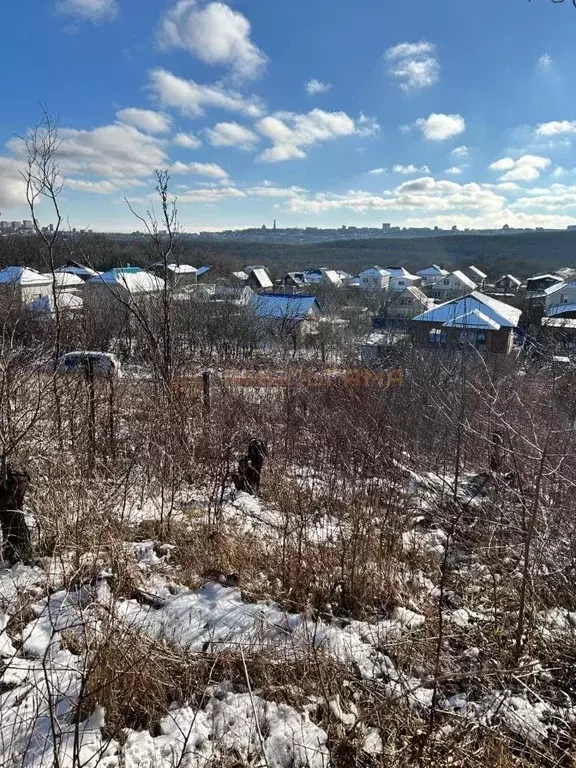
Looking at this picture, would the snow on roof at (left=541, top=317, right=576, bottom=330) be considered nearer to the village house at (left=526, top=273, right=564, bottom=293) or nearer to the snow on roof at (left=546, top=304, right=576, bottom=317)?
the snow on roof at (left=546, top=304, right=576, bottom=317)

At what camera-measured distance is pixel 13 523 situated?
124 inches

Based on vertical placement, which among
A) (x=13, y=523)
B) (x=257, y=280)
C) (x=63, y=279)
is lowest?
(x=13, y=523)

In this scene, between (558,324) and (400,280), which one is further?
(400,280)

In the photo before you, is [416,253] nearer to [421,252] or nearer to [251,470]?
[421,252]

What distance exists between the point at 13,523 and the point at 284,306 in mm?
28669

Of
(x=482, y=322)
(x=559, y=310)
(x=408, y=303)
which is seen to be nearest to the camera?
(x=482, y=322)

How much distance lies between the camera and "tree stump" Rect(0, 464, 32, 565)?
3152mm

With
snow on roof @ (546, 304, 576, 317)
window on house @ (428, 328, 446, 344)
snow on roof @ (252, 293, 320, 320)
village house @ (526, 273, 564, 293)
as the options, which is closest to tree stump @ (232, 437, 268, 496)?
window on house @ (428, 328, 446, 344)

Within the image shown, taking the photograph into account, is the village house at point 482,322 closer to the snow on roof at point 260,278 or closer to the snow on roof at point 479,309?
the snow on roof at point 479,309

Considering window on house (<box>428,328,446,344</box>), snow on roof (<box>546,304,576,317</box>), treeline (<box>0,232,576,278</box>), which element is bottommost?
window on house (<box>428,328,446,344</box>)

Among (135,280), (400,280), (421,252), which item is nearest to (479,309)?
(135,280)

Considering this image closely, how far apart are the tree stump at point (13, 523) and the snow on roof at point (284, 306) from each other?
24.7m

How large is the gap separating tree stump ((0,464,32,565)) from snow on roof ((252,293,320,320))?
24.7 metres

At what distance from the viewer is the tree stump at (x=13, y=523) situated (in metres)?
3.15
